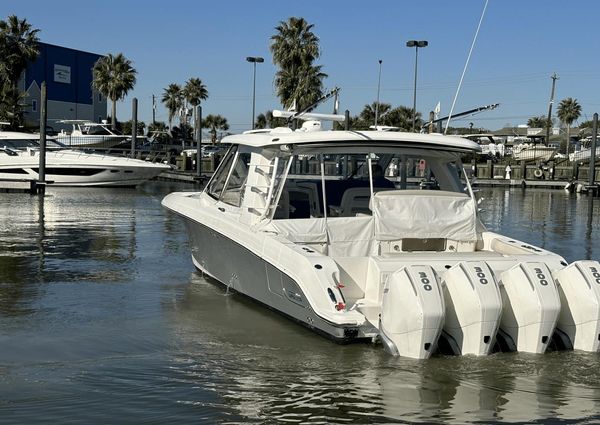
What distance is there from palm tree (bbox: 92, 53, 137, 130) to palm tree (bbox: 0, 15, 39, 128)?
729 centimetres

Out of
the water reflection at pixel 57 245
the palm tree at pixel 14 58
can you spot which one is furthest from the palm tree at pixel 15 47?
the water reflection at pixel 57 245

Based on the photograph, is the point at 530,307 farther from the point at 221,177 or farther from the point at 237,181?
the point at 221,177

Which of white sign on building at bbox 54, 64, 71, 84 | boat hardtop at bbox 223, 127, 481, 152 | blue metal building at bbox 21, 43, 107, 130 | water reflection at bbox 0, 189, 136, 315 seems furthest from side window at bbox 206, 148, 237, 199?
white sign on building at bbox 54, 64, 71, 84

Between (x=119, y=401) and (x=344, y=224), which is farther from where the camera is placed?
(x=344, y=224)

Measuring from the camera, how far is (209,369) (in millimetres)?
6383

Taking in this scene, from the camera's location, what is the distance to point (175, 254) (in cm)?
1298

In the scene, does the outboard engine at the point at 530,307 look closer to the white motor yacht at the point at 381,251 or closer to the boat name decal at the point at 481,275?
the white motor yacht at the point at 381,251

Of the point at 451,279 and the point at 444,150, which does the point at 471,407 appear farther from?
the point at 444,150

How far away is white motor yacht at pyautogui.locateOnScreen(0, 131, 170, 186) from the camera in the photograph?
2797cm

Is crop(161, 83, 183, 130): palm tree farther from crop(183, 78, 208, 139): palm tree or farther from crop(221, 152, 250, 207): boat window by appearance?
crop(221, 152, 250, 207): boat window

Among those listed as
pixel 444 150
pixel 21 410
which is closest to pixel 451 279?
pixel 444 150

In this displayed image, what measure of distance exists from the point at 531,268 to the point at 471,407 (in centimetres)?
171

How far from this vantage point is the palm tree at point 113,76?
5816 cm

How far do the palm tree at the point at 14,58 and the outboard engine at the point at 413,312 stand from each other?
45918 mm
